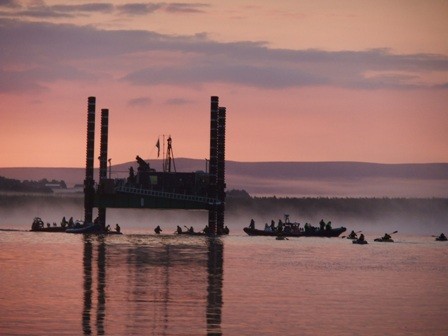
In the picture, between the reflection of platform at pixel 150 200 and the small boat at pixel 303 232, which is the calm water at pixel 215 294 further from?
the small boat at pixel 303 232

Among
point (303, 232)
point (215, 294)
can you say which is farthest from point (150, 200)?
point (215, 294)

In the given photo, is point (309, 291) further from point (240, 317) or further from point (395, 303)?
point (240, 317)

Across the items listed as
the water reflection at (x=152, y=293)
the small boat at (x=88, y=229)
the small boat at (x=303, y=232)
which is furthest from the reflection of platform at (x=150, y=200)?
the water reflection at (x=152, y=293)

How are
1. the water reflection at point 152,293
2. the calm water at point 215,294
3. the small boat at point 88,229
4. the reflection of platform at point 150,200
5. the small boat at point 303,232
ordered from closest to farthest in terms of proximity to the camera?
the water reflection at point 152,293 → the calm water at point 215,294 → the reflection of platform at point 150,200 → the small boat at point 88,229 → the small boat at point 303,232

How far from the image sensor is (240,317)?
50.1 meters

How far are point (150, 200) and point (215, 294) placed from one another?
9522 cm

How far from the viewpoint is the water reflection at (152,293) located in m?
46.6

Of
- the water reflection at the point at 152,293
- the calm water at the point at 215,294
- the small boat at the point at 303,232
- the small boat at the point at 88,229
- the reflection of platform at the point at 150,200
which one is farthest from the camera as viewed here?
the small boat at the point at 303,232

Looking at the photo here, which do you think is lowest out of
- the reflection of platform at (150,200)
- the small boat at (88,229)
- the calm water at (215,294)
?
the calm water at (215,294)

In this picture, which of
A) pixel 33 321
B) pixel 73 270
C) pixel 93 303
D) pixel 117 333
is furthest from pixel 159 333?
pixel 73 270

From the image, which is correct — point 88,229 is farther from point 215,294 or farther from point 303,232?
point 215,294

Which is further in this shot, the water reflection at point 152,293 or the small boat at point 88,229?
the small boat at point 88,229

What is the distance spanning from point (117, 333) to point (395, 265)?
165 ft

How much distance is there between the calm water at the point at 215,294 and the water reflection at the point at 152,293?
0.17ft
